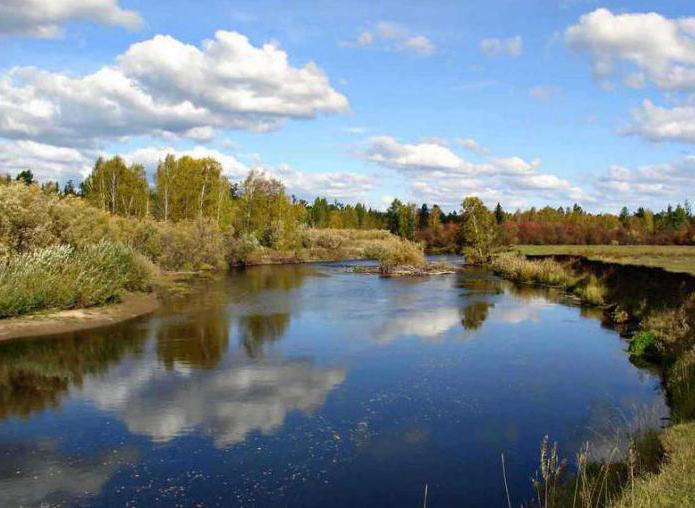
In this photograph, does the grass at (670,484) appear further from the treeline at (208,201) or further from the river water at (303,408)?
the treeline at (208,201)

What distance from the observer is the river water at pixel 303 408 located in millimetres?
11406

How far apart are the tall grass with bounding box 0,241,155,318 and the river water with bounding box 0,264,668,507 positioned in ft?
9.71

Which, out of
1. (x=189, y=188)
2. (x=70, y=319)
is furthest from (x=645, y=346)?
(x=189, y=188)

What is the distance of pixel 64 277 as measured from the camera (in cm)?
2822

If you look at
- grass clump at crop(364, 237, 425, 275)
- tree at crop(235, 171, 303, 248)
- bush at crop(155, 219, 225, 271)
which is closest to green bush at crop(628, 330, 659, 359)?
grass clump at crop(364, 237, 425, 275)

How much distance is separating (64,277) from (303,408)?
56.6 feet

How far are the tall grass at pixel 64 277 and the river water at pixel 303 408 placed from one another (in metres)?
2.96

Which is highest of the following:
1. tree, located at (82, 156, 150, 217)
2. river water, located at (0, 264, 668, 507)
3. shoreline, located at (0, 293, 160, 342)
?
tree, located at (82, 156, 150, 217)

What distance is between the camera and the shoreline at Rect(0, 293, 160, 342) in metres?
24.5

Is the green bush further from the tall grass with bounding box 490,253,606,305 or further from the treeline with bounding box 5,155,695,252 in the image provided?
the treeline with bounding box 5,155,695,252

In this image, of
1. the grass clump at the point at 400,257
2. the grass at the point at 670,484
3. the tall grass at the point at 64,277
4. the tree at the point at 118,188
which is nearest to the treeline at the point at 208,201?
the tree at the point at 118,188

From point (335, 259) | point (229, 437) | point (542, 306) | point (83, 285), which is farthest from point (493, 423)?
point (335, 259)

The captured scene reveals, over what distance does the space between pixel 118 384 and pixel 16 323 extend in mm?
9741

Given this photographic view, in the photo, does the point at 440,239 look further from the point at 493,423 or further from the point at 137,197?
the point at 493,423
